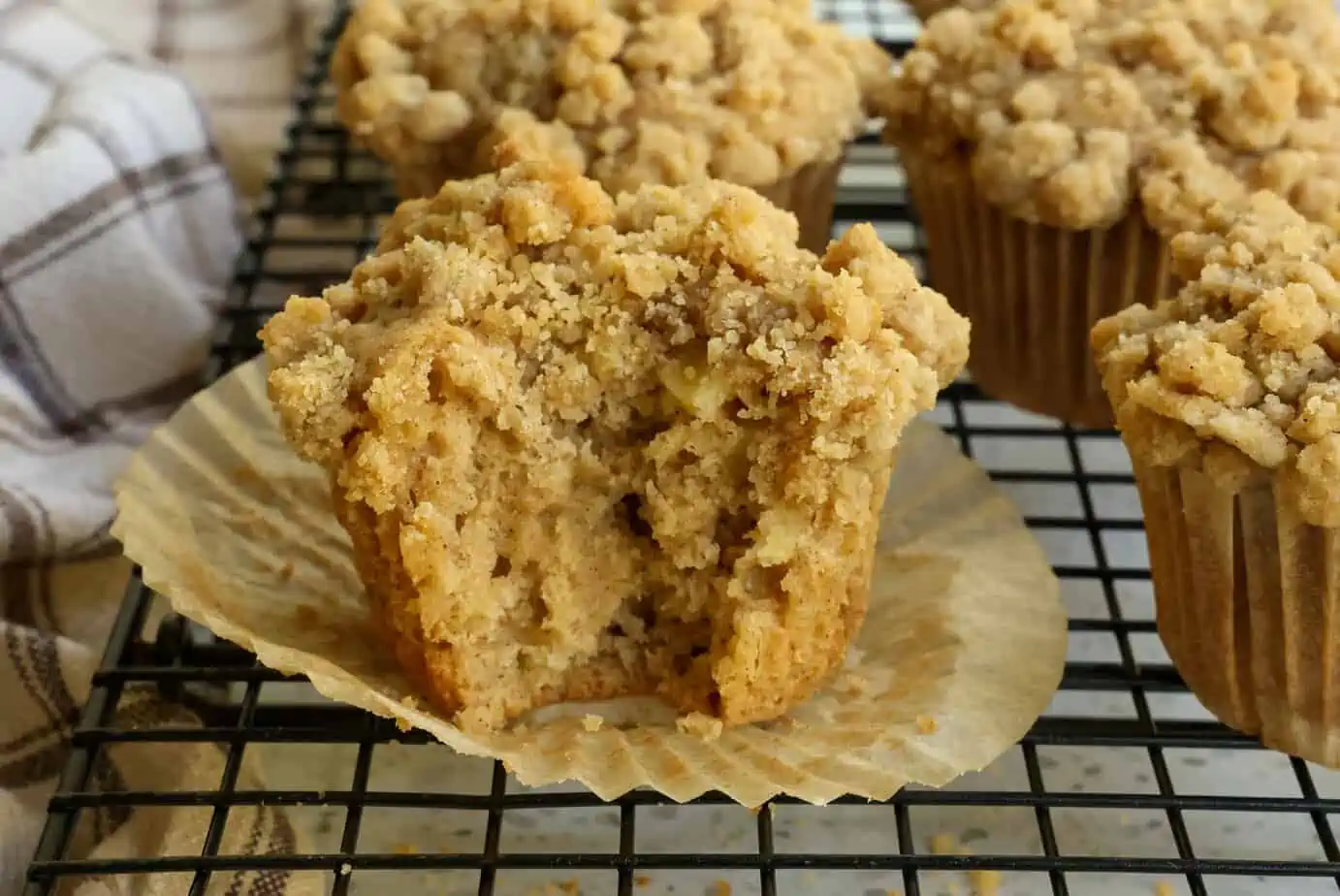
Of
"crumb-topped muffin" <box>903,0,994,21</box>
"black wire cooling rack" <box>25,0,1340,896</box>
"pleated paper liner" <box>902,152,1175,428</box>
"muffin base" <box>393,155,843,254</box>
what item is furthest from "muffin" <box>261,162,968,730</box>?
"crumb-topped muffin" <box>903,0,994,21</box>

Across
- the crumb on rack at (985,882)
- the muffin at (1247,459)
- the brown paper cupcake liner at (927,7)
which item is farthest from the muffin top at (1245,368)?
the brown paper cupcake liner at (927,7)

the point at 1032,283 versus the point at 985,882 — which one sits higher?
the point at 1032,283

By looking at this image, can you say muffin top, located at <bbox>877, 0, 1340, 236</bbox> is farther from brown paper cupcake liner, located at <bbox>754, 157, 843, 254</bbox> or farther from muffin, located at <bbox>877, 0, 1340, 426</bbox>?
brown paper cupcake liner, located at <bbox>754, 157, 843, 254</bbox>

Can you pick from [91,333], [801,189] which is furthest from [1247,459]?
[91,333]

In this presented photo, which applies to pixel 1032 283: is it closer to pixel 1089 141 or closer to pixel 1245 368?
pixel 1089 141

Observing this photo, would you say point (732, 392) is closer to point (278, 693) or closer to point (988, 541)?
point (988, 541)

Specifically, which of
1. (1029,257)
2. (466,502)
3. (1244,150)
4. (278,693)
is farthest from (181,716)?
(1244,150)

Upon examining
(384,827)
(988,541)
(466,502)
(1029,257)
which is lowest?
(384,827)
